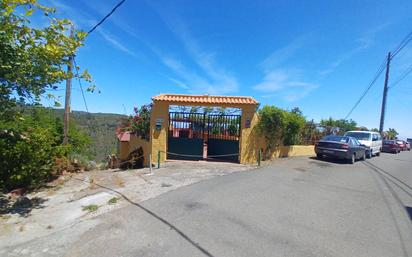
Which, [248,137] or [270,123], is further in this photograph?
[270,123]

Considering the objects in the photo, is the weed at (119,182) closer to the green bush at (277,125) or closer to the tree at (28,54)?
the tree at (28,54)

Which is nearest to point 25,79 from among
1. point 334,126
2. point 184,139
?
point 184,139

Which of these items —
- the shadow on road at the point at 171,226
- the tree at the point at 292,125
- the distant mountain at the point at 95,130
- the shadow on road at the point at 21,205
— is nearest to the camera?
the shadow on road at the point at 171,226

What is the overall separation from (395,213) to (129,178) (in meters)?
7.75

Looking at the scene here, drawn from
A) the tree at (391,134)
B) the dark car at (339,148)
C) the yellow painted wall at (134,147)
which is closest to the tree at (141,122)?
the yellow painted wall at (134,147)

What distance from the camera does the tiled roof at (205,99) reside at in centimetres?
1167

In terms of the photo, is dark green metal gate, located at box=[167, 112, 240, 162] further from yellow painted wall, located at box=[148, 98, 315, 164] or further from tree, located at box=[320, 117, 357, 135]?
tree, located at box=[320, 117, 357, 135]

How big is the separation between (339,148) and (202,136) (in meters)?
7.59

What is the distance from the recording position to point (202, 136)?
1265 cm

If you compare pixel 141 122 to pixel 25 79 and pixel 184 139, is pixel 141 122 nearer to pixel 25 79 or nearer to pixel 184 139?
pixel 184 139

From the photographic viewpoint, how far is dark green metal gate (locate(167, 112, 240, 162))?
39.9ft

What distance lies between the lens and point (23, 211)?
6035 mm

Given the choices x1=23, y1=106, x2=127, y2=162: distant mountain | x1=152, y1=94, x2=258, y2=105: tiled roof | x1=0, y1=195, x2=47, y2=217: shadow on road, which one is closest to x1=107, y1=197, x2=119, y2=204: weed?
x1=0, y1=195, x2=47, y2=217: shadow on road

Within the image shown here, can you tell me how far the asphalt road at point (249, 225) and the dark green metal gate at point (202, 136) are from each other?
4.46 meters
